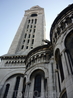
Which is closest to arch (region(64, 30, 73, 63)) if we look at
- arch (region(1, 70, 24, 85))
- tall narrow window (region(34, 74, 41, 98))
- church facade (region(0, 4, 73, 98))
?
church facade (region(0, 4, 73, 98))

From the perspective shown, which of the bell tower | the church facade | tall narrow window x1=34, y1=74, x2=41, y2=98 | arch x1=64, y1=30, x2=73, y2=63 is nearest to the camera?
the church facade

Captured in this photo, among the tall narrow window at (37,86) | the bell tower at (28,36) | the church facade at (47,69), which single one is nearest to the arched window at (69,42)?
the church facade at (47,69)

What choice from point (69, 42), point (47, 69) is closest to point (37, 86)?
point (47, 69)

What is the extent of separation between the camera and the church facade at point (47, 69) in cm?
967

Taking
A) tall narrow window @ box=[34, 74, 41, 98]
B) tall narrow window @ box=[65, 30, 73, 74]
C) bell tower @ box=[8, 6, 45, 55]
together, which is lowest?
tall narrow window @ box=[34, 74, 41, 98]

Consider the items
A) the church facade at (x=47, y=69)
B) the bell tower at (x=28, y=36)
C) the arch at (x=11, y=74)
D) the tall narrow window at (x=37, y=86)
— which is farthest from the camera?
the bell tower at (x=28, y=36)

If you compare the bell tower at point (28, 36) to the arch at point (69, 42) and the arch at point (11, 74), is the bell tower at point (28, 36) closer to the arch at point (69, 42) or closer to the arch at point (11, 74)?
the arch at point (11, 74)

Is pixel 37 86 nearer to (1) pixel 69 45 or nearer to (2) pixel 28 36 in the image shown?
(1) pixel 69 45

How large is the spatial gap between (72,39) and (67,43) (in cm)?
53

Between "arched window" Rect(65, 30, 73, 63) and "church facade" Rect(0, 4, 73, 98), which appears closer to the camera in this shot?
"church facade" Rect(0, 4, 73, 98)

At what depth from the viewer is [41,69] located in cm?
1315

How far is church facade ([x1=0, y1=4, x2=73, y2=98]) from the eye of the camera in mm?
9672

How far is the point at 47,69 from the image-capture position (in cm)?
1287

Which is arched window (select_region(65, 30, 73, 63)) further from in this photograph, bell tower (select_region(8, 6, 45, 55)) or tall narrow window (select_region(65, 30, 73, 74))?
bell tower (select_region(8, 6, 45, 55))
